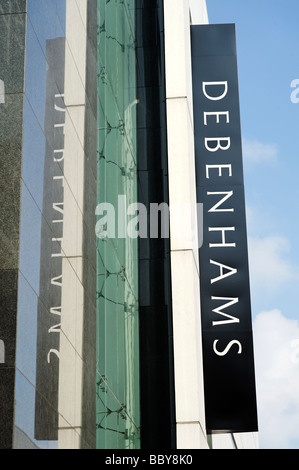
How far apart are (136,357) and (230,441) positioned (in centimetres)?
1770

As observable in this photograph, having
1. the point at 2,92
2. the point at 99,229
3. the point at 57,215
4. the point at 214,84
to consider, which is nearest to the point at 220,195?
the point at 214,84

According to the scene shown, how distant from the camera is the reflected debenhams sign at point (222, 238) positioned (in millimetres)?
16516

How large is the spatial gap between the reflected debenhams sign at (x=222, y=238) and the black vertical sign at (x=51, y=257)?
7266 millimetres

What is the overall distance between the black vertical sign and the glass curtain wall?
1.83 metres

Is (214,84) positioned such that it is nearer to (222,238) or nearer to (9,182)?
(222,238)

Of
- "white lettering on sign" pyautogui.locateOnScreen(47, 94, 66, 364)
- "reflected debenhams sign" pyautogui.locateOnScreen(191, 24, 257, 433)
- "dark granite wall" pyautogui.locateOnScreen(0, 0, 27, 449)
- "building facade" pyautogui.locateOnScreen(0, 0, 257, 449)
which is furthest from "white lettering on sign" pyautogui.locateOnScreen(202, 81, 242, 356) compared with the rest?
"dark granite wall" pyautogui.locateOnScreen(0, 0, 27, 449)

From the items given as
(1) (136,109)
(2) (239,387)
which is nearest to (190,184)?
(1) (136,109)

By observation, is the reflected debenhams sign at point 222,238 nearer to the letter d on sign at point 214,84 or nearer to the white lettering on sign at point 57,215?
the letter d on sign at point 214,84

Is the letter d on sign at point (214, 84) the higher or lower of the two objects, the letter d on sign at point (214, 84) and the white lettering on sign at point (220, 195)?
the higher

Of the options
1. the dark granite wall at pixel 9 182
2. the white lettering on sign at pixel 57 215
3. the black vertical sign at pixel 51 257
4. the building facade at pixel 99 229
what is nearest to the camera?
the dark granite wall at pixel 9 182

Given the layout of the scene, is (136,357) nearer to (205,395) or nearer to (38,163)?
(205,395)

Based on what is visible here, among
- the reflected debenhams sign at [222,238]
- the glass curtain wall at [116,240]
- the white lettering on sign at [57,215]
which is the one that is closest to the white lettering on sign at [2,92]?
the white lettering on sign at [57,215]

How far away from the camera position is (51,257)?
9711mm

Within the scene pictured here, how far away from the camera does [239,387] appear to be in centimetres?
1645
